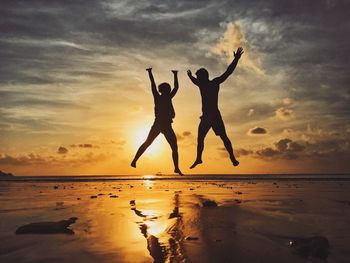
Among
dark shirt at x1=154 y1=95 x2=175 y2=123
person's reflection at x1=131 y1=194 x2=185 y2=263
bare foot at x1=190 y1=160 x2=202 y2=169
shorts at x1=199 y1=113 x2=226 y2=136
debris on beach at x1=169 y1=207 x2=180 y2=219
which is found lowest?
person's reflection at x1=131 y1=194 x2=185 y2=263

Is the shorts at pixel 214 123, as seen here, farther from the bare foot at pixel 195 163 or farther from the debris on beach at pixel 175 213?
the debris on beach at pixel 175 213

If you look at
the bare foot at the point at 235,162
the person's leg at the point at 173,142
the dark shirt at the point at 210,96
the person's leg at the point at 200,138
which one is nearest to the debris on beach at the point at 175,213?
the person's leg at the point at 173,142

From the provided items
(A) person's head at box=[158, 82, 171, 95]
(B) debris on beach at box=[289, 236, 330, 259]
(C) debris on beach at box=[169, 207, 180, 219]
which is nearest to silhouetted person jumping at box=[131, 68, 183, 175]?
(A) person's head at box=[158, 82, 171, 95]

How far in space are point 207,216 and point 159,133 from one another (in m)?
5.97

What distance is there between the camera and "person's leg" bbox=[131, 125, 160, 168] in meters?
10.1

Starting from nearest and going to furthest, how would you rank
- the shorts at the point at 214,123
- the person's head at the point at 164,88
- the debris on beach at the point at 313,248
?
the shorts at the point at 214,123 → the debris on beach at the point at 313,248 → the person's head at the point at 164,88

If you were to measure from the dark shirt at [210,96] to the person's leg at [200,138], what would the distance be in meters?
0.38

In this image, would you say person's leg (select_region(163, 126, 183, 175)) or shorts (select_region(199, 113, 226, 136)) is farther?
person's leg (select_region(163, 126, 183, 175))

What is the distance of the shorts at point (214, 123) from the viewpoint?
911 cm

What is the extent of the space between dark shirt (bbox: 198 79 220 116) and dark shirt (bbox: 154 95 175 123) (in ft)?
3.37

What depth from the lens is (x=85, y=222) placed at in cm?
1412

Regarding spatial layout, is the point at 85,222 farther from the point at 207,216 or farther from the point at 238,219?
the point at 238,219

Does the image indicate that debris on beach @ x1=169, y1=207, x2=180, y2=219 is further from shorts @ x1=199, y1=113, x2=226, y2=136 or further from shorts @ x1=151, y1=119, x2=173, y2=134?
shorts @ x1=199, y1=113, x2=226, y2=136

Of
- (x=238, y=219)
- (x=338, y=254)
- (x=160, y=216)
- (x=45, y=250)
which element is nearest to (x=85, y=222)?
(x=160, y=216)
